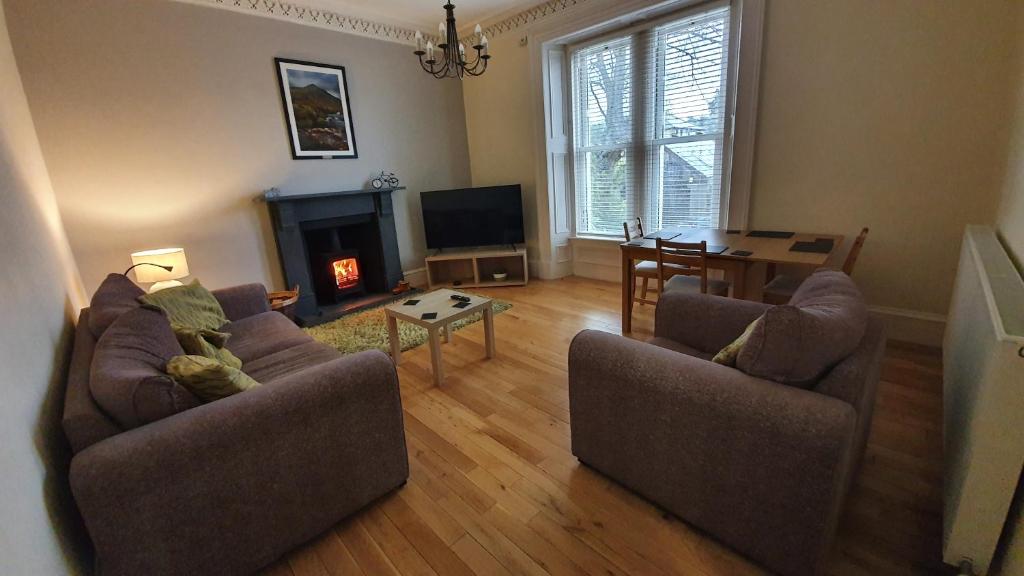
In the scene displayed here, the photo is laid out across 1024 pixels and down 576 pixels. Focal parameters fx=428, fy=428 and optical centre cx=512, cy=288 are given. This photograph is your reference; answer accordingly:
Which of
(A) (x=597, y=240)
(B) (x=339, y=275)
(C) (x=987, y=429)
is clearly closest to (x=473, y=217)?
(A) (x=597, y=240)

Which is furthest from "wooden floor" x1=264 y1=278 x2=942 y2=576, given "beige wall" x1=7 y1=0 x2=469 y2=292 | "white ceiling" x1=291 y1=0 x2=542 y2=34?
"white ceiling" x1=291 y1=0 x2=542 y2=34

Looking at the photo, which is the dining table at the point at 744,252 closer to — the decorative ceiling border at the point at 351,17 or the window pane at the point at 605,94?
the window pane at the point at 605,94

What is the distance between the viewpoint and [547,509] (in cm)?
167

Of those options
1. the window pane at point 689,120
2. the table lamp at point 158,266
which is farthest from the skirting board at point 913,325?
the table lamp at point 158,266

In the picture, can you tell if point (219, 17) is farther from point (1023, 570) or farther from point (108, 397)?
point (1023, 570)

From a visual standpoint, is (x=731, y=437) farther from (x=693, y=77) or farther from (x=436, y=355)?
(x=693, y=77)

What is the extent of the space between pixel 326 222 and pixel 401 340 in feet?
5.44

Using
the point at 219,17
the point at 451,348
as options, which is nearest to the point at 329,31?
the point at 219,17

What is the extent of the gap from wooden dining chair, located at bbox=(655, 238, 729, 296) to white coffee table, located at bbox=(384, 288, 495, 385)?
3.92 feet

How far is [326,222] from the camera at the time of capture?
4.20m

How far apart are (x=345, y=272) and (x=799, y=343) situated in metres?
4.17

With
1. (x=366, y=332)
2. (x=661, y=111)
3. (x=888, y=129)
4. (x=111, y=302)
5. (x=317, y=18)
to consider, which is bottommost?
(x=366, y=332)

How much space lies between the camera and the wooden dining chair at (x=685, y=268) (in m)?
2.76

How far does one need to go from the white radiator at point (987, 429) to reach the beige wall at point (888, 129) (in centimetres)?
153
